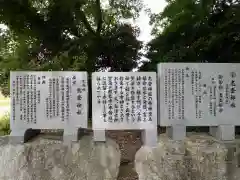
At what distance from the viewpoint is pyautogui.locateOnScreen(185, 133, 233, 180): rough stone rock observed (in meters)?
3.67

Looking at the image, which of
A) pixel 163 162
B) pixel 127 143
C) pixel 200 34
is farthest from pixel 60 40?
pixel 163 162

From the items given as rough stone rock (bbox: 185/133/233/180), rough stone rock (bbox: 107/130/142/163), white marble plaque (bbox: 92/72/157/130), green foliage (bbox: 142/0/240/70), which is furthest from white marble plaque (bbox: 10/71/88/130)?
green foliage (bbox: 142/0/240/70)

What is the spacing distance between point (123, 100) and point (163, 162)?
97 centimetres

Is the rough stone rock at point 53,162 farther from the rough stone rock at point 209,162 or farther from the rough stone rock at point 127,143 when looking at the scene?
the rough stone rock at point 127,143

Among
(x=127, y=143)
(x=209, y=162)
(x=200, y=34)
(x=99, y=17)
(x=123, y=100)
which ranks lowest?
(x=127, y=143)

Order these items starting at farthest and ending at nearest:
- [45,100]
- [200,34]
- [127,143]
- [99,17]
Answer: [99,17] → [127,143] → [200,34] → [45,100]

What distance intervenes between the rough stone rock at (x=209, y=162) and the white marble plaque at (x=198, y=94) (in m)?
0.34

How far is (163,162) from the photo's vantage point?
3686mm

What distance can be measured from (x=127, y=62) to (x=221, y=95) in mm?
4173

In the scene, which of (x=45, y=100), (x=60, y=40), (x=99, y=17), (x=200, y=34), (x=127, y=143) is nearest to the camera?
(x=45, y=100)

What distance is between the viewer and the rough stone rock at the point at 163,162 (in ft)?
12.1

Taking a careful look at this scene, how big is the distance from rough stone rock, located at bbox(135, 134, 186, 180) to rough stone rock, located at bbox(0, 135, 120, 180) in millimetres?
507

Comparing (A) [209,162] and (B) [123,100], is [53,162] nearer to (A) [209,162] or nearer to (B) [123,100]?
(B) [123,100]

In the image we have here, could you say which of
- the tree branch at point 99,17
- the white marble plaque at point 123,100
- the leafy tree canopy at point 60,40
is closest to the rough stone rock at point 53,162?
the white marble plaque at point 123,100
